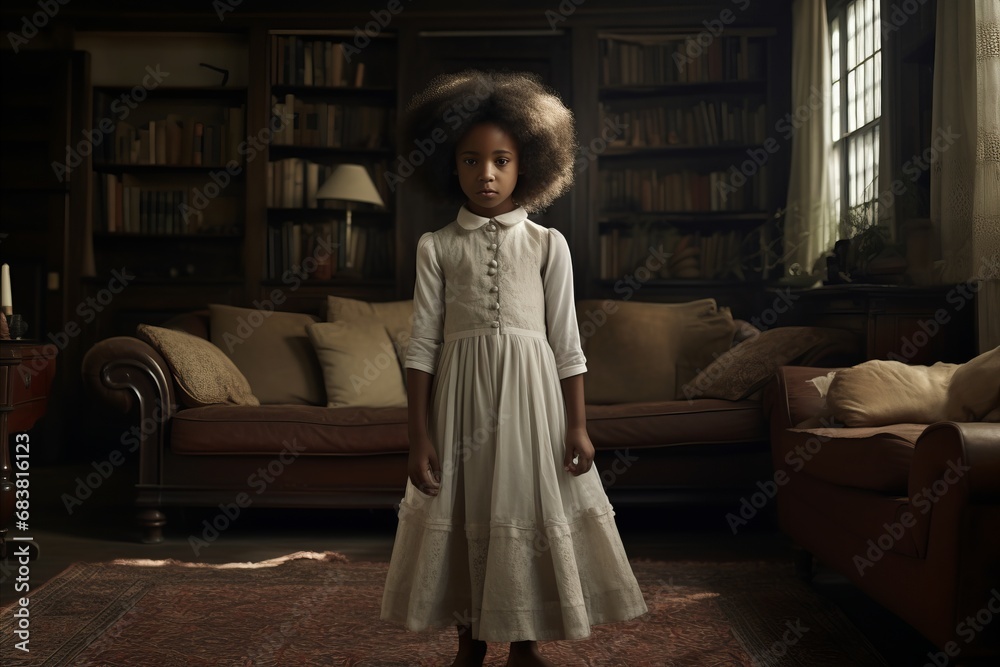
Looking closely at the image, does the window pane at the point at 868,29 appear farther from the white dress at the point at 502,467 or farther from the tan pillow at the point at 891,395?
the white dress at the point at 502,467

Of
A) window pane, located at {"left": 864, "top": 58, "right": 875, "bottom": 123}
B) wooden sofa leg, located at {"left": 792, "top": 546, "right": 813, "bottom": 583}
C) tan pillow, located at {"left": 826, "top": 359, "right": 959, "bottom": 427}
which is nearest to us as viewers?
tan pillow, located at {"left": 826, "top": 359, "right": 959, "bottom": 427}

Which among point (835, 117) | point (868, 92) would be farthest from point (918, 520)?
point (835, 117)

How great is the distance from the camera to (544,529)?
64.0 inches

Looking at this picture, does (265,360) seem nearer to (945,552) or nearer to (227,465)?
(227,465)

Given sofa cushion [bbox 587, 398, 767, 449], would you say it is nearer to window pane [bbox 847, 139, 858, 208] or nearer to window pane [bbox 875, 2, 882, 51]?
window pane [bbox 847, 139, 858, 208]

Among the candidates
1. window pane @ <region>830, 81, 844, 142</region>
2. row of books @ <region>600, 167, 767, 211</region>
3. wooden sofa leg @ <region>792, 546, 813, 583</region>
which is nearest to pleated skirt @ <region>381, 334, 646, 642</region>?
wooden sofa leg @ <region>792, 546, 813, 583</region>

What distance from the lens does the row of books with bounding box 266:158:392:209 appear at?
17.5ft

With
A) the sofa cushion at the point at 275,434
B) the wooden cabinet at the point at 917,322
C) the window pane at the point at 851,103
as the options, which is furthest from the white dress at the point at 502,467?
the window pane at the point at 851,103

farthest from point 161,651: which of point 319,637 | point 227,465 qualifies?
point 227,465

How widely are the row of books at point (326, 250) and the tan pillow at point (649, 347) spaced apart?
193cm

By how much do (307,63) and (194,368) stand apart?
2684 mm

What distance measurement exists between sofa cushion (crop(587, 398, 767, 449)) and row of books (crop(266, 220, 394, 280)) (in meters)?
2.57

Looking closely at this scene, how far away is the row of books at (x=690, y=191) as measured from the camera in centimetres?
521

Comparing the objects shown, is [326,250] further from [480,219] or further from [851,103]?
[480,219]
